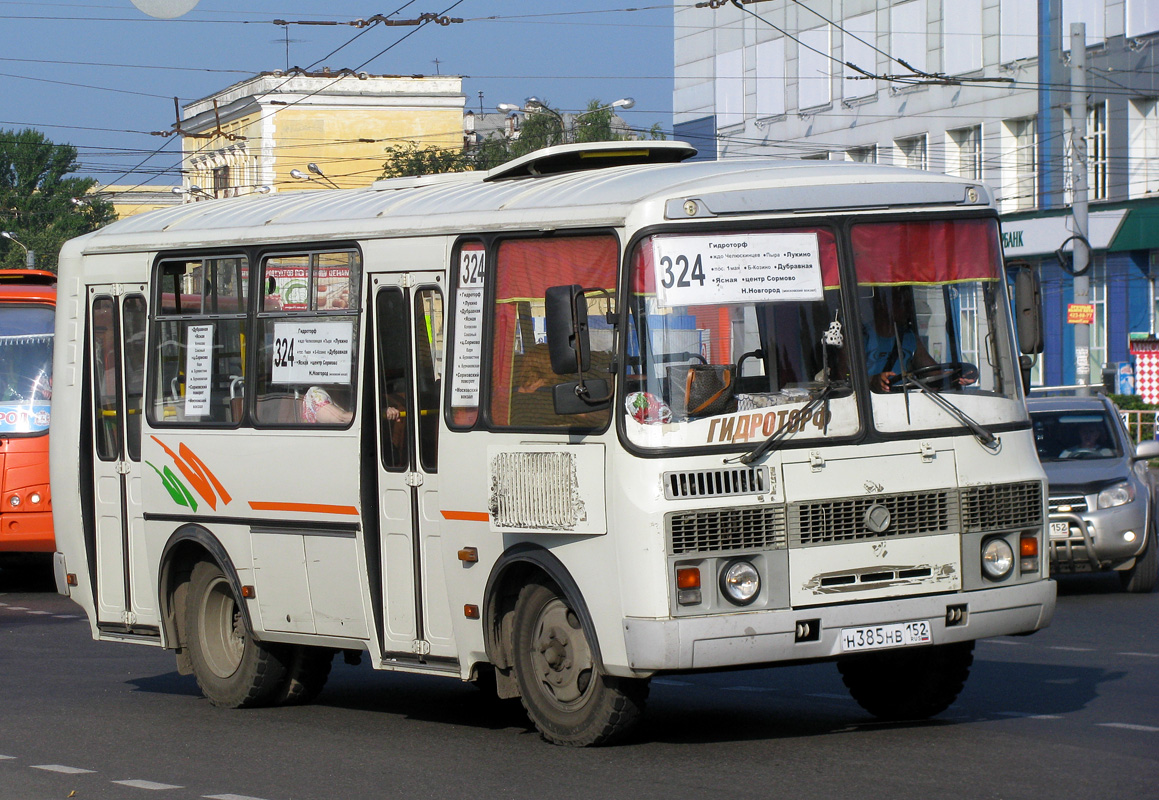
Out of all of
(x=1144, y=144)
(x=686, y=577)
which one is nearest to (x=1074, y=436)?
(x=686, y=577)

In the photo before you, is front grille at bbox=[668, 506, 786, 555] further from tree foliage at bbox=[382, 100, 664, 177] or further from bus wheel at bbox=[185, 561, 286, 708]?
tree foliage at bbox=[382, 100, 664, 177]

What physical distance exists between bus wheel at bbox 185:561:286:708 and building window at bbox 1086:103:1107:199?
1341 inches

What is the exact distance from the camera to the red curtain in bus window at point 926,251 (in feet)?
27.8

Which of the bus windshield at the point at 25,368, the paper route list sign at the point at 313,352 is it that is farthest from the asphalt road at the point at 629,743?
the bus windshield at the point at 25,368

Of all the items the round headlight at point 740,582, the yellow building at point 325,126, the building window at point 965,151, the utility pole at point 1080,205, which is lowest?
the round headlight at point 740,582

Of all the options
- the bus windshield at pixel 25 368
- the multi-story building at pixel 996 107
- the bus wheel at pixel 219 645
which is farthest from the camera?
the multi-story building at pixel 996 107

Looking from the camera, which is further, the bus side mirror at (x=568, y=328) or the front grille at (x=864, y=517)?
the front grille at (x=864, y=517)

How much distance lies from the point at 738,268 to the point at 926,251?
1.01 m

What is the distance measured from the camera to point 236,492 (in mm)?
10453

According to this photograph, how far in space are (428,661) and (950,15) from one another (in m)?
40.1

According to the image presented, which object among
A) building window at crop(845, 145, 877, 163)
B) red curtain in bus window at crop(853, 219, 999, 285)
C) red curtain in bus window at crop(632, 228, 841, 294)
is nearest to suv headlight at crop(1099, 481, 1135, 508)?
red curtain in bus window at crop(853, 219, 999, 285)

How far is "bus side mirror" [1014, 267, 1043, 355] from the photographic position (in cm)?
882

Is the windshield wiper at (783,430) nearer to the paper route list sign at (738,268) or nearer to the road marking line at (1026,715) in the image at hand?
the paper route list sign at (738,268)

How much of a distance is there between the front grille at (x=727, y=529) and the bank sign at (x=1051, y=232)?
3578 cm
